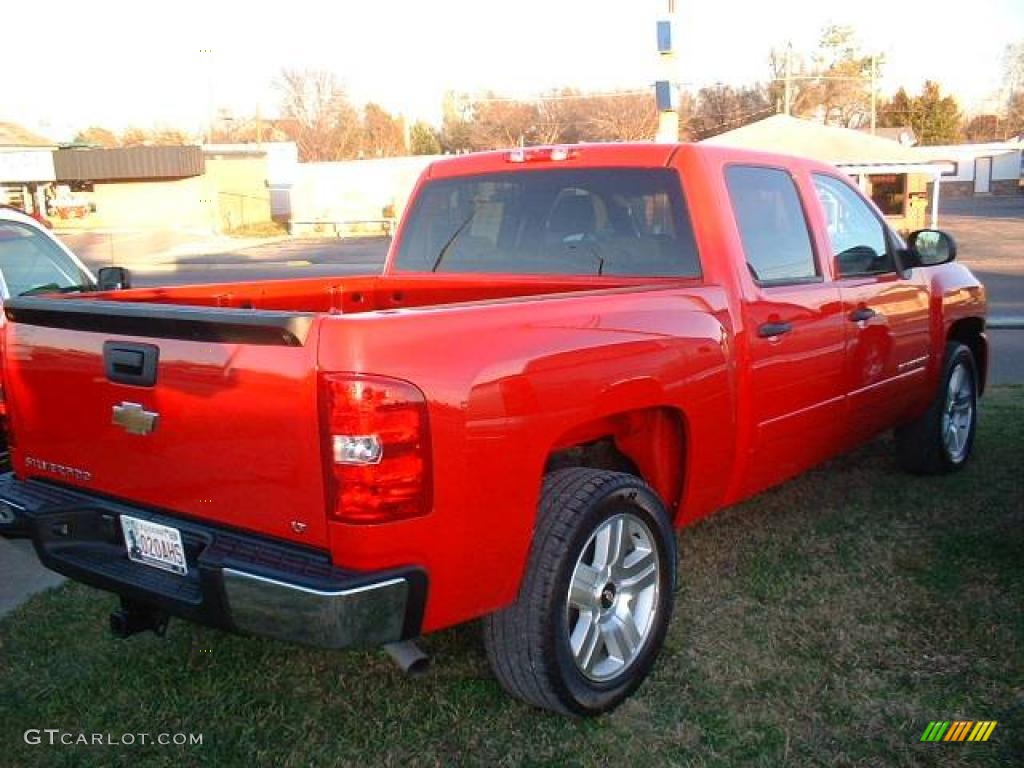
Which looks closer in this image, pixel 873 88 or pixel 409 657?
pixel 409 657

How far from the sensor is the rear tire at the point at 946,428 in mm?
5598

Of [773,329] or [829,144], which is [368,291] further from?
[829,144]

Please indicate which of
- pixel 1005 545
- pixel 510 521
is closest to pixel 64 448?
pixel 510 521

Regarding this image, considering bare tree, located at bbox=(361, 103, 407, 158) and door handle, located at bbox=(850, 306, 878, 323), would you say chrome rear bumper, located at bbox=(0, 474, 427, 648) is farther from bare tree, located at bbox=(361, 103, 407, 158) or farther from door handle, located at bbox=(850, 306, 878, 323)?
bare tree, located at bbox=(361, 103, 407, 158)

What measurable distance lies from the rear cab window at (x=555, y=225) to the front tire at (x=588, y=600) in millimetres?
1129

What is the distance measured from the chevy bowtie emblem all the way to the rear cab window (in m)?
1.96

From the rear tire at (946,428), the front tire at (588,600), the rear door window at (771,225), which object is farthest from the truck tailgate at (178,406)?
the rear tire at (946,428)

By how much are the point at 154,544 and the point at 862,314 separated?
3282mm

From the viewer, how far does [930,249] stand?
207 inches

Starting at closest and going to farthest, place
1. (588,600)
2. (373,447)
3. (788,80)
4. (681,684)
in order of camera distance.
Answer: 1. (373,447)
2. (588,600)
3. (681,684)
4. (788,80)

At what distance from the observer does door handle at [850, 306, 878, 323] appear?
4525 mm

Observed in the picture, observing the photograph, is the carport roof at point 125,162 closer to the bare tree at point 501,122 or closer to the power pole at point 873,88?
the bare tree at point 501,122

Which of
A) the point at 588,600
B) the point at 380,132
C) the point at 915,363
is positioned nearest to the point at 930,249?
the point at 915,363

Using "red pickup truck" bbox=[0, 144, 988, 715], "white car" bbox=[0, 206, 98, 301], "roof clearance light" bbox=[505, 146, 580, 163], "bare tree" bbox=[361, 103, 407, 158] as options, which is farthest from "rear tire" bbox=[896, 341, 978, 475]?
"bare tree" bbox=[361, 103, 407, 158]
